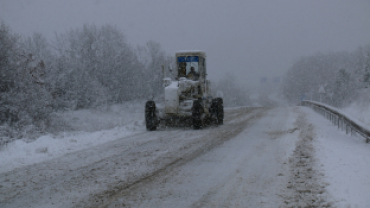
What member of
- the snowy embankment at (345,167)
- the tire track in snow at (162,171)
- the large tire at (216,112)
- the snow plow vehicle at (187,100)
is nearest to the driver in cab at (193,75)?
the snow plow vehicle at (187,100)

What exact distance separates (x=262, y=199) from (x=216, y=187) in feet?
2.71

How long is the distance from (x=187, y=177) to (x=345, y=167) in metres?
2.94

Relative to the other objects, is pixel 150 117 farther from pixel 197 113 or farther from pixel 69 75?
pixel 69 75

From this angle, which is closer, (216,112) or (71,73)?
(216,112)

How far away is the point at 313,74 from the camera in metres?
74.9

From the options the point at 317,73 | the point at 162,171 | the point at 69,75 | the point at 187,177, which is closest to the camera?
the point at 187,177

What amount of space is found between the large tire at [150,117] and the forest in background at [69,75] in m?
1.74

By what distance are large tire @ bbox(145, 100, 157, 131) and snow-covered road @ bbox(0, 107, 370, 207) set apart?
120 inches

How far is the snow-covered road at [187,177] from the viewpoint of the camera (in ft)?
14.3

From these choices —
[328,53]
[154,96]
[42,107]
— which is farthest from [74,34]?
[328,53]

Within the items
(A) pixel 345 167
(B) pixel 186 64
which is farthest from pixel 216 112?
(A) pixel 345 167

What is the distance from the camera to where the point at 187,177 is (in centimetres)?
549

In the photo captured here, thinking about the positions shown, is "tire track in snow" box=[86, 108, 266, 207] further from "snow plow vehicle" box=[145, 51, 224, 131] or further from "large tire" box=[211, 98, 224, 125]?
"large tire" box=[211, 98, 224, 125]

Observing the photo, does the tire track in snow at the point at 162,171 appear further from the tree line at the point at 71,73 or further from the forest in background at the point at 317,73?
the forest in background at the point at 317,73
